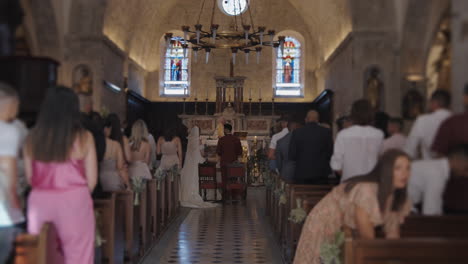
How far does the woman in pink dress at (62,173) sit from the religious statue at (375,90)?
370 centimetres

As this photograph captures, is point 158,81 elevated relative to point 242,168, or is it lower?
elevated

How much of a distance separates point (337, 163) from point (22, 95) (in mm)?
3507

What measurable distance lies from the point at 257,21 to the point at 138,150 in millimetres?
15262

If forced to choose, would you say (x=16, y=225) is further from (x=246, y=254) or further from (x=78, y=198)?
(x=246, y=254)

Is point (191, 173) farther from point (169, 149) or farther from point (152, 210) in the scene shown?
point (152, 210)

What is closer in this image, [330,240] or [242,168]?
[330,240]

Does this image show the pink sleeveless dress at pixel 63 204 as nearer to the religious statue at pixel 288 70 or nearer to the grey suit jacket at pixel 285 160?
the grey suit jacket at pixel 285 160

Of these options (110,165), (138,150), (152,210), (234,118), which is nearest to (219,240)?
(152,210)

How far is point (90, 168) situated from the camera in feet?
14.4

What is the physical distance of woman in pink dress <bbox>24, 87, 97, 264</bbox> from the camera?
4137 mm

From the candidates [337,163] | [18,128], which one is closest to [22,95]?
[18,128]

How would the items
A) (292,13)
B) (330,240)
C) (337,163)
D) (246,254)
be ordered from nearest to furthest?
(330,240)
(337,163)
(246,254)
(292,13)

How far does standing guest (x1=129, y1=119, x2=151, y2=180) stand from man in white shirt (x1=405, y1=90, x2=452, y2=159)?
464 centimetres

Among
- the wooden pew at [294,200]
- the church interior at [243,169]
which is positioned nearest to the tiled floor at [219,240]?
the church interior at [243,169]
